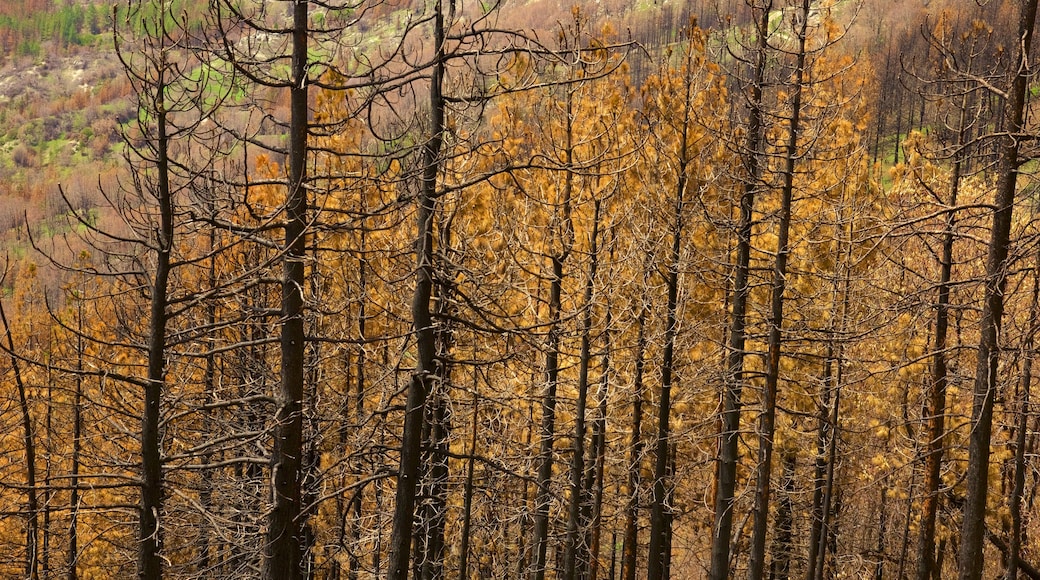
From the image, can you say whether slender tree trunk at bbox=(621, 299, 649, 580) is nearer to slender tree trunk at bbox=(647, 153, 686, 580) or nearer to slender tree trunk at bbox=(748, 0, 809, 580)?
slender tree trunk at bbox=(647, 153, 686, 580)

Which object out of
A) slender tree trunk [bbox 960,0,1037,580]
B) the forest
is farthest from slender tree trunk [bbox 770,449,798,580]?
slender tree trunk [bbox 960,0,1037,580]

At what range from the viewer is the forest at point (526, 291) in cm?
632

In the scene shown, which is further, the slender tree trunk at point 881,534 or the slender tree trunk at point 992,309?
the slender tree trunk at point 881,534

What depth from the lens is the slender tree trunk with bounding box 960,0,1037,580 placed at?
7.58 meters

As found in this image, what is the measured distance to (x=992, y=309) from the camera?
7926mm

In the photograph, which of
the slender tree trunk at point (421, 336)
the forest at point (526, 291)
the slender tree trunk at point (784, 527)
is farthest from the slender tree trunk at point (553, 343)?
the slender tree trunk at point (784, 527)

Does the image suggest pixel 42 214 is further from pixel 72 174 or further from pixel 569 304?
pixel 569 304

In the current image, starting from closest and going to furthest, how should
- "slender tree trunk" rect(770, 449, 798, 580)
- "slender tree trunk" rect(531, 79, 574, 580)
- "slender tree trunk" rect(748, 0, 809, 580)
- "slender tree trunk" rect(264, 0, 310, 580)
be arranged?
"slender tree trunk" rect(264, 0, 310, 580) < "slender tree trunk" rect(748, 0, 809, 580) < "slender tree trunk" rect(531, 79, 574, 580) < "slender tree trunk" rect(770, 449, 798, 580)

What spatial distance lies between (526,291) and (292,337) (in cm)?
440

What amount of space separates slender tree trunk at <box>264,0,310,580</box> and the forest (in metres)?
0.03

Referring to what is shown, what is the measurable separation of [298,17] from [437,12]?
1.14 meters

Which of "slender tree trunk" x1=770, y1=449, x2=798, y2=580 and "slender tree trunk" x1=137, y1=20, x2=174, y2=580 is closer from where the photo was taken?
"slender tree trunk" x1=137, y1=20, x2=174, y2=580

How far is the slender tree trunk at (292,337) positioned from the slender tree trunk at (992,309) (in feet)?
21.0

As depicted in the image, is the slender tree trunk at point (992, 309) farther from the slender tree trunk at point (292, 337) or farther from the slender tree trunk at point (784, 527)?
the slender tree trunk at point (784, 527)
